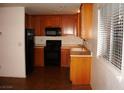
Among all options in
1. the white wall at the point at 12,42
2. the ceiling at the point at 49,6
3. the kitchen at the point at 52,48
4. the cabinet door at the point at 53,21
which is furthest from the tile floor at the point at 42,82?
the cabinet door at the point at 53,21

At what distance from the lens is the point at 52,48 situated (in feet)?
23.6

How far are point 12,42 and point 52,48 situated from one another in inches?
A: 81.0

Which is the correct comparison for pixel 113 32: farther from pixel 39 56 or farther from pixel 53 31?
pixel 39 56

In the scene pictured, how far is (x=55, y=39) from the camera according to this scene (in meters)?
7.73

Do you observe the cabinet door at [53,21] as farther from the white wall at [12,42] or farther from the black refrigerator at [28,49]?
the white wall at [12,42]

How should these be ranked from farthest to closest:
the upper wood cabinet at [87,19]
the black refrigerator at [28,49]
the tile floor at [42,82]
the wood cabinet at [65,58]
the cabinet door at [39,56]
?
the cabinet door at [39,56] < the wood cabinet at [65,58] < the black refrigerator at [28,49] < the tile floor at [42,82] < the upper wood cabinet at [87,19]

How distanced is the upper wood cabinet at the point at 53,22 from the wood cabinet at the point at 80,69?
2.92 meters

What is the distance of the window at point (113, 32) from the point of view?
2219 mm

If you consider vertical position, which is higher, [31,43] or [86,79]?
[31,43]

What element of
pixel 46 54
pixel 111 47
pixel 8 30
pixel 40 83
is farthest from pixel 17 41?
pixel 111 47

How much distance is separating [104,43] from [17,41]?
292 cm

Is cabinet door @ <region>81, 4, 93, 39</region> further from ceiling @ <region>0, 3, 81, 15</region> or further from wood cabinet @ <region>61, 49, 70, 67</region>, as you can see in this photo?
wood cabinet @ <region>61, 49, 70, 67</region>

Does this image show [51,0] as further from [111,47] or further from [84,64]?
[84,64]

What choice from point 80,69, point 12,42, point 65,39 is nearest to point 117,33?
point 80,69
